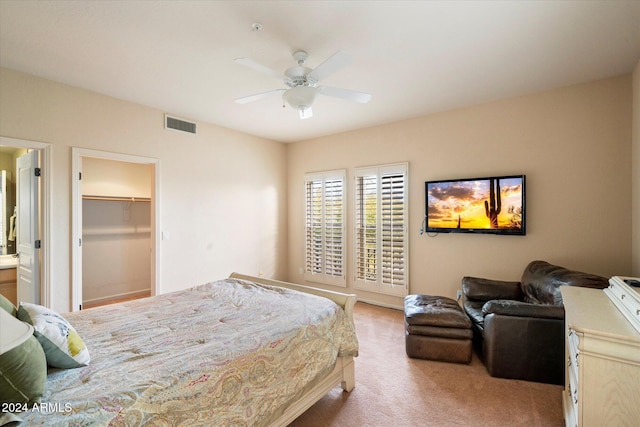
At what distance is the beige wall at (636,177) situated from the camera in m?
2.68

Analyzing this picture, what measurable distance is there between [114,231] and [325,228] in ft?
11.8

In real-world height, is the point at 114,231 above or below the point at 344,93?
below

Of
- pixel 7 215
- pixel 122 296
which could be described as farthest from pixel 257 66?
pixel 122 296

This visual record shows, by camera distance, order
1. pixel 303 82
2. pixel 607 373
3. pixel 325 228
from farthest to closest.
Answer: pixel 325 228, pixel 303 82, pixel 607 373

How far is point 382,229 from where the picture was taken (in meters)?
4.50

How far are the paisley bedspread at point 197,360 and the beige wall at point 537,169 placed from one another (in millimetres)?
2360

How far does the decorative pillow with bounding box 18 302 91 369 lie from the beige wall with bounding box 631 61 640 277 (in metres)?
4.35

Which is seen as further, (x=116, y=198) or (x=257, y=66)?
(x=116, y=198)

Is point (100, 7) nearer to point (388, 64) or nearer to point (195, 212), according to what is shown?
point (388, 64)

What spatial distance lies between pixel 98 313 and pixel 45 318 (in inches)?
30.5

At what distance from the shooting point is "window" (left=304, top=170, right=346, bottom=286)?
4988mm

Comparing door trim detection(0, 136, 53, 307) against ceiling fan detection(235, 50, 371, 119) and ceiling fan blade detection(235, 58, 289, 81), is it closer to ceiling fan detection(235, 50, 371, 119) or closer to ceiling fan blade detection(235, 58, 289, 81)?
ceiling fan detection(235, 50, 371, 119)

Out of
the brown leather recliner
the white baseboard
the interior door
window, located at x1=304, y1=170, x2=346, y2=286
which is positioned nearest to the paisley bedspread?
the brown leather recliner

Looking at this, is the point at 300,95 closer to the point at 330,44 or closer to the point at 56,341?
the point at 330,44
